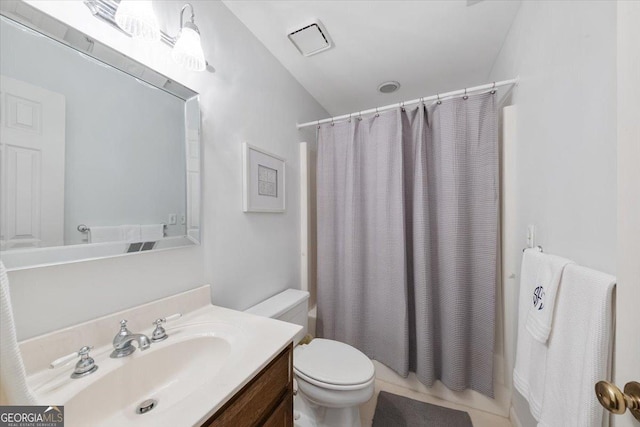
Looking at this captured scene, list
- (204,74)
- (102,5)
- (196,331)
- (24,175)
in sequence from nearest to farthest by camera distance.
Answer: (24,175) < (102,5) < (196,331) < (204,74)

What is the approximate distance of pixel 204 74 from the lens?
1107 mm

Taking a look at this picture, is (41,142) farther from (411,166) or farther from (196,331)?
(411,166)

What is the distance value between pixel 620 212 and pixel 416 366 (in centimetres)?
154

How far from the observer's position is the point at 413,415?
4.61ft

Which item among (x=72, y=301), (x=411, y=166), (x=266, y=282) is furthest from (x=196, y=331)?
(x=411, y=166)

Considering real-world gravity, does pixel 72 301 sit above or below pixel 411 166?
below

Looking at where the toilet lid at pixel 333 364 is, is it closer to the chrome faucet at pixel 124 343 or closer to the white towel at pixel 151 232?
the chrome faucet at pixel 124 343

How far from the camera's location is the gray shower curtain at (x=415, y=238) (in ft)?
4.62

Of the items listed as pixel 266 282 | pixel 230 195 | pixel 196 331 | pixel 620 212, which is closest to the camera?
pixel 620 212

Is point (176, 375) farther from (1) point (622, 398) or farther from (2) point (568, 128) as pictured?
(2) point (568, 128)

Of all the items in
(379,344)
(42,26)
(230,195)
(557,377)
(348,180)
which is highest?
(42,26)

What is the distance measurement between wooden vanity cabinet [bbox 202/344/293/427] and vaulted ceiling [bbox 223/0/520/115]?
1648 mm

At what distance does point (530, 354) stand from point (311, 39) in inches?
74.5

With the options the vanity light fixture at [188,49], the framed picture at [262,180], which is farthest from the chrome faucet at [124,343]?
the vanity light fixture at [188,49]
